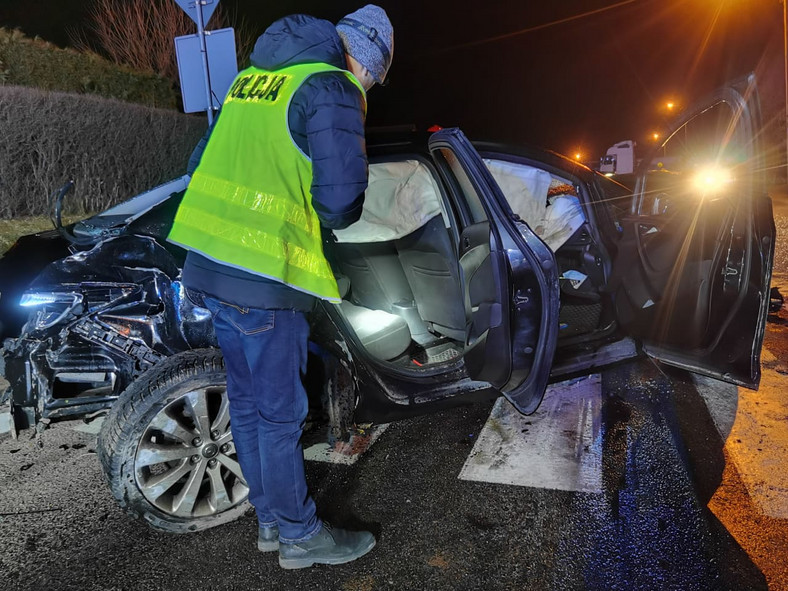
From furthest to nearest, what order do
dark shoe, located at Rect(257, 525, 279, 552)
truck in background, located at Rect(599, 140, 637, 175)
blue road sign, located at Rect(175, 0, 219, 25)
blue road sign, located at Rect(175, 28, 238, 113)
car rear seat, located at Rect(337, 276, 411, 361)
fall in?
truck in background, located at Rect(599, 140, 637, 175) → blue road sign, located at Rect(175, 28, 238, 113) → blue road sign, located at Rect(175, 0, 219, 25) → car rear seat, located at Rect(337, 276, 411, 361) → dark shoe, located at Rect(257, 525, 279, 552)

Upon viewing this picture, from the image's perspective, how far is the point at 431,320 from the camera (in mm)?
3311

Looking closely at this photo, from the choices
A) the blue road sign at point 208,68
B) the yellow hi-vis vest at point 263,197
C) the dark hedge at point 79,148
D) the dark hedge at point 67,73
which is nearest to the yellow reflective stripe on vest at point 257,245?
the yellow hi-vis vest at point 263,197

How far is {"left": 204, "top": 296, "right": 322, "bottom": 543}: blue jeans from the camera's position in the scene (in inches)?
69.2

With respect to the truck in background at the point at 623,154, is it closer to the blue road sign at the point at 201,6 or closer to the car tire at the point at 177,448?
the blue road sign at the point at 201,6

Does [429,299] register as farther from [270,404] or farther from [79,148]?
[79,148]

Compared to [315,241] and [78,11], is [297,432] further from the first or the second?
[78,11]

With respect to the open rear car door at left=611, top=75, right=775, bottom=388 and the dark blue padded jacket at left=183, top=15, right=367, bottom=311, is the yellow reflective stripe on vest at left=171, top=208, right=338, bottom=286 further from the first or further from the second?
the open rear car door at left=611, top=75, right=775, bottom=388

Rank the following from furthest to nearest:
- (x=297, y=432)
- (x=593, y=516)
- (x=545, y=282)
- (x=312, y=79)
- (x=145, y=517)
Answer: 1. (x=545, y=282)
2. (x=593, y=516)
3. (x=145, y=517)
4. (x=297, y=432)
5. (x=312, y=79)

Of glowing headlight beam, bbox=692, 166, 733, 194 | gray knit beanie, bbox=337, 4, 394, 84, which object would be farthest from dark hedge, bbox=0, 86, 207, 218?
glowing headlight beam, bbox=692, 166, 733, 194

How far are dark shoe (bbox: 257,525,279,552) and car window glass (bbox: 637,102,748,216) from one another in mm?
2814

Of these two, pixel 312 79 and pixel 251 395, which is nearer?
pixel 312 79

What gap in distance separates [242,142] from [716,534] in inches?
89.9

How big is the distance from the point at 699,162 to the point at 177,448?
3.10 meters

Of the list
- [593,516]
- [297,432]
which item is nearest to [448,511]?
[593,516]
